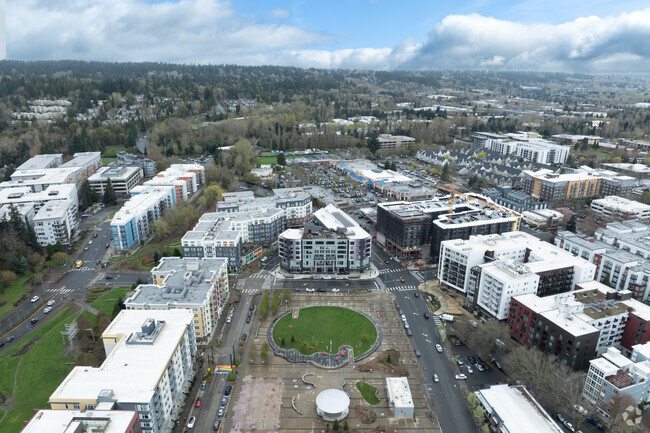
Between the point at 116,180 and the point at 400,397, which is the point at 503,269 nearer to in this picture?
the point at 400,397

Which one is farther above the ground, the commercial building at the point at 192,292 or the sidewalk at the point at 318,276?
the commercial building at the point at 192,292

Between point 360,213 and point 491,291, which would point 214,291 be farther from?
point 360,213

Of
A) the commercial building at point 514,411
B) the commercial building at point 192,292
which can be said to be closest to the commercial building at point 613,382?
the commercial building at point 514,411

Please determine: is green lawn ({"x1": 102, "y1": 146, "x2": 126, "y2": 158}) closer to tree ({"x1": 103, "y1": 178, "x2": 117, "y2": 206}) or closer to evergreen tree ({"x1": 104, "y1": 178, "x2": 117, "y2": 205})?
tree ({"x1": 103, "y1": 178, "x2": 117, "y2": 206})

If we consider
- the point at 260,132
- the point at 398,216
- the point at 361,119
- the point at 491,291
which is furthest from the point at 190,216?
the point at 361,119

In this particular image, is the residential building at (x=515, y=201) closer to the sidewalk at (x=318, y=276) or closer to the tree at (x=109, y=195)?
the sidewalk at (x=318, y=276)

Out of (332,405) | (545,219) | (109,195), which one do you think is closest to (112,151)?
(109,195)
